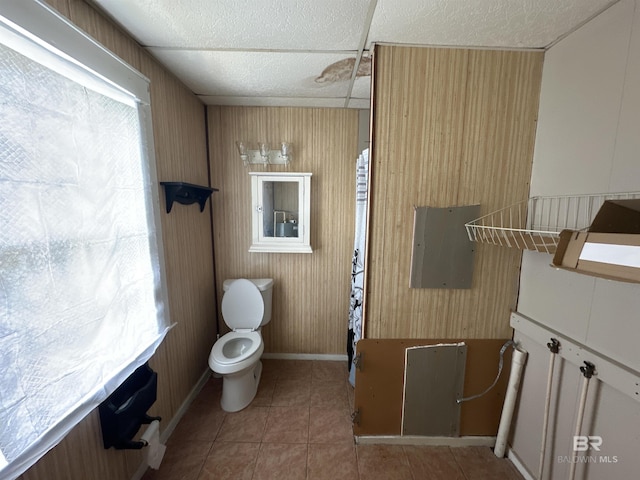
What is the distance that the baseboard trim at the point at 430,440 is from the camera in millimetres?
1440

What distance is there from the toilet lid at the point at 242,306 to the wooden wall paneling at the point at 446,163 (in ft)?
A: 3.31

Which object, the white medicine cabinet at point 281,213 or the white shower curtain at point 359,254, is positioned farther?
the white medicine cabinet at point 281,213

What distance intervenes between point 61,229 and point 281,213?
1.38m

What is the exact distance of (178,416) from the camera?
1604 millimetres

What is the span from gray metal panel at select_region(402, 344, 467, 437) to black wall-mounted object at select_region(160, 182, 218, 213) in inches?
65.1

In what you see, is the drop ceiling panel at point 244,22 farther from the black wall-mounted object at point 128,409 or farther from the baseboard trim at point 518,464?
the baseboard trim at point 518,464

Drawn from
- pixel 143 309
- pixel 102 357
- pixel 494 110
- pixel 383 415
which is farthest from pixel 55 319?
pixel 494 110

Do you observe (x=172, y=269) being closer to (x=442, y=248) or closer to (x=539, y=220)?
(x=442, y=248)

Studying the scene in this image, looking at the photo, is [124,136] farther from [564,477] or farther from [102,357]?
[564,477]

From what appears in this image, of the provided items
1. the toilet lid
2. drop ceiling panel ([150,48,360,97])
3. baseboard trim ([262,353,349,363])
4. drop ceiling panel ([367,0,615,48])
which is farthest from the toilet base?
drop ceiling panel ([367,0,615,48])

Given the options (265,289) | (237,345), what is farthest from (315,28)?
(237,345)

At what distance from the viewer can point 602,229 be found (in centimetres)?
68

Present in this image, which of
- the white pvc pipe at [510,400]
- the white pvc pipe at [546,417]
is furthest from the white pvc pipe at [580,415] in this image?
the white pvc pipe at [510,400]

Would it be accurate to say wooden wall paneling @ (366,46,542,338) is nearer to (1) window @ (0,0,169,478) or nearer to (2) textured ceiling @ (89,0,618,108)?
(2) textured ceiling @ (89,0,618,108)
